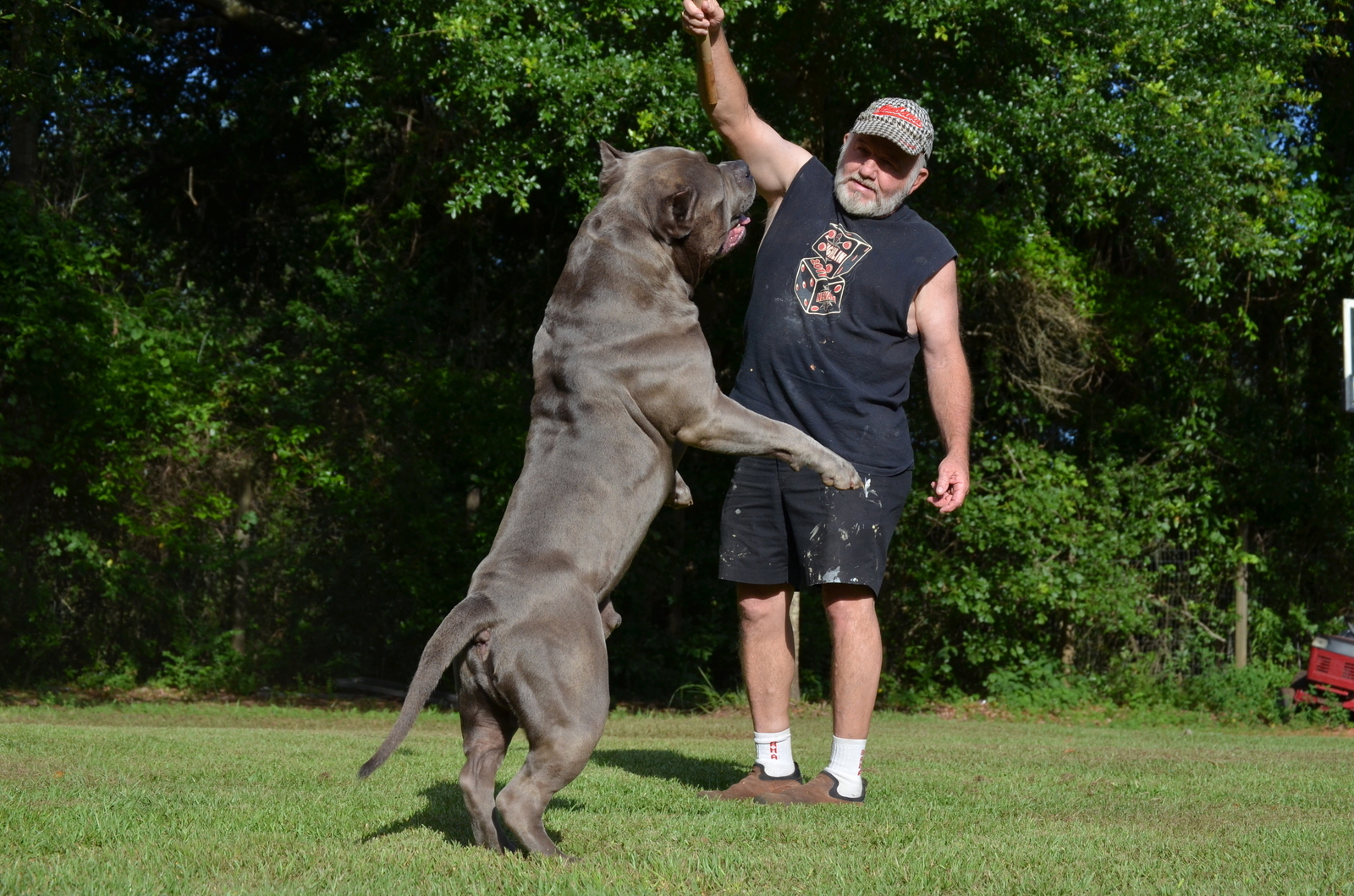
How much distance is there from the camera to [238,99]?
13.4 metres

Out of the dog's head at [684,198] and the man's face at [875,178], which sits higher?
the man's face at [875,178]

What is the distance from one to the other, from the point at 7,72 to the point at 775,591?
7.53 m

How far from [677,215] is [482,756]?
1778 millimetres

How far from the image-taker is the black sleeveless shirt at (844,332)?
4777 mm

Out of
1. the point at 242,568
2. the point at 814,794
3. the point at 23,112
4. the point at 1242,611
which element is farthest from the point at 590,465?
the point at 1242,611

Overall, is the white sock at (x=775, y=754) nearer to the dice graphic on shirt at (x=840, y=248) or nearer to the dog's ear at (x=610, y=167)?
the dice graphic on shirt at (x=840, y=248)

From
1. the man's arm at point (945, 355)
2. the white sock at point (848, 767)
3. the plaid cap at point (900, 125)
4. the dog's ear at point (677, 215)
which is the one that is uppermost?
the plaid cap at point (900, 125)

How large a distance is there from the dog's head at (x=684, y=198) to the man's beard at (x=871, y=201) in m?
0.75

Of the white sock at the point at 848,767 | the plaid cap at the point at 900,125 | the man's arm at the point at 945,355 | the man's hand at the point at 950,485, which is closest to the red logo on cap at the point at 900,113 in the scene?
the plaid cap at the point at 900,125

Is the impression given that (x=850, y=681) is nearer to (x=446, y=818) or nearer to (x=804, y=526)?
(x=804, y=526)

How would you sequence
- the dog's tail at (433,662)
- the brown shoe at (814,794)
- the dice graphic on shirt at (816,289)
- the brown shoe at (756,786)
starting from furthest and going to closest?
the dice graphic on shirt at (816,289) → the brown shoe at (756,786) → the brown shoe at (814,794) → the dog's tail at (433,662)

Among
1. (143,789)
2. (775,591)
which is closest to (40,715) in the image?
(143,789)

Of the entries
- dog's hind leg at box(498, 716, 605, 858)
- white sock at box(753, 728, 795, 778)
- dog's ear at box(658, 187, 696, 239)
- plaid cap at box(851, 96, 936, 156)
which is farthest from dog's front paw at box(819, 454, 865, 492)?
plaid cap at box(851, 96, 936, 156)

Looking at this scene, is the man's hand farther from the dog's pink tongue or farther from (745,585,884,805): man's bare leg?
the dog's pink tongue
